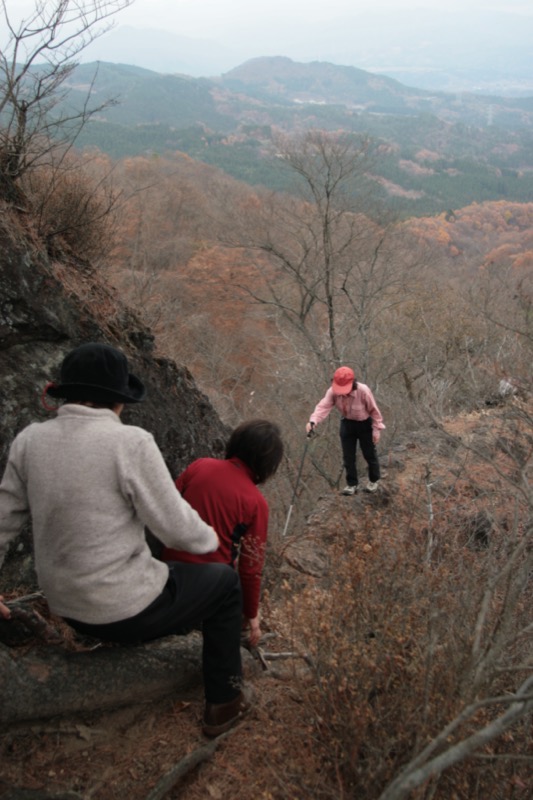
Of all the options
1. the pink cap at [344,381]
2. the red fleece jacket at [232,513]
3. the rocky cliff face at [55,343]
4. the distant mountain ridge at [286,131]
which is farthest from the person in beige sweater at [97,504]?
the distant mountain ridge at [286,131]

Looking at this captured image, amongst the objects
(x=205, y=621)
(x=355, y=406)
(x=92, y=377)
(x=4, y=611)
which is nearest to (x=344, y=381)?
(x=355, y=406)

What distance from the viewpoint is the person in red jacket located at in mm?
2621

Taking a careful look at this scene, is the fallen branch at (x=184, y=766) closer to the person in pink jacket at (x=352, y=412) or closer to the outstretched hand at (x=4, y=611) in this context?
the outstretched hand at (x=4, y=611)

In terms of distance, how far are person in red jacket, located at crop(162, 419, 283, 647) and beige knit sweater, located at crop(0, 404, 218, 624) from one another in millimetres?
499

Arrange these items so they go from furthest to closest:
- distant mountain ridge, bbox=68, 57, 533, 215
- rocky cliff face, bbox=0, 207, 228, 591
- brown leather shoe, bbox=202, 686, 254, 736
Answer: distant mountain ridge, bbox=68, 57, 533, 215, rocky cliff face, bbox=0, 207, 228, 591, brown leather shoe, bbox=202, 686, 254, 736

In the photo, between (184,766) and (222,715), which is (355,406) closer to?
(222,715)

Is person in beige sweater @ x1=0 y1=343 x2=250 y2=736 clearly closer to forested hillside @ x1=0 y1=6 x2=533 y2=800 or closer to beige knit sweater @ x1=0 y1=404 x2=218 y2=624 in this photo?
beige knit sweater @ x1=0 y1=404 x2=218 y2=624

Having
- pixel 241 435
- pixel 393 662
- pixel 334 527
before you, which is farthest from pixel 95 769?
pixel 334 527

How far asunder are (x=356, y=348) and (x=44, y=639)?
16691 mm

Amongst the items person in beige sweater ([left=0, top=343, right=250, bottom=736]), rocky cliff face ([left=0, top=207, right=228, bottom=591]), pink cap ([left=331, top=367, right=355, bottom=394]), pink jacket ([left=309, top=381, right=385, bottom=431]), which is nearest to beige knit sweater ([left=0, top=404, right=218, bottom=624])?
person in beige sweater ([left=0, top=343, right=250, bottom=736])

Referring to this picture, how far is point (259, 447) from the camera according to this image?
2.65 m

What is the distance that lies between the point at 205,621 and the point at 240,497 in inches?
22.3

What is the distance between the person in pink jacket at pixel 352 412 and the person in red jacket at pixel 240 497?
278cm

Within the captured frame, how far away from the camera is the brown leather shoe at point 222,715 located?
2.49m
